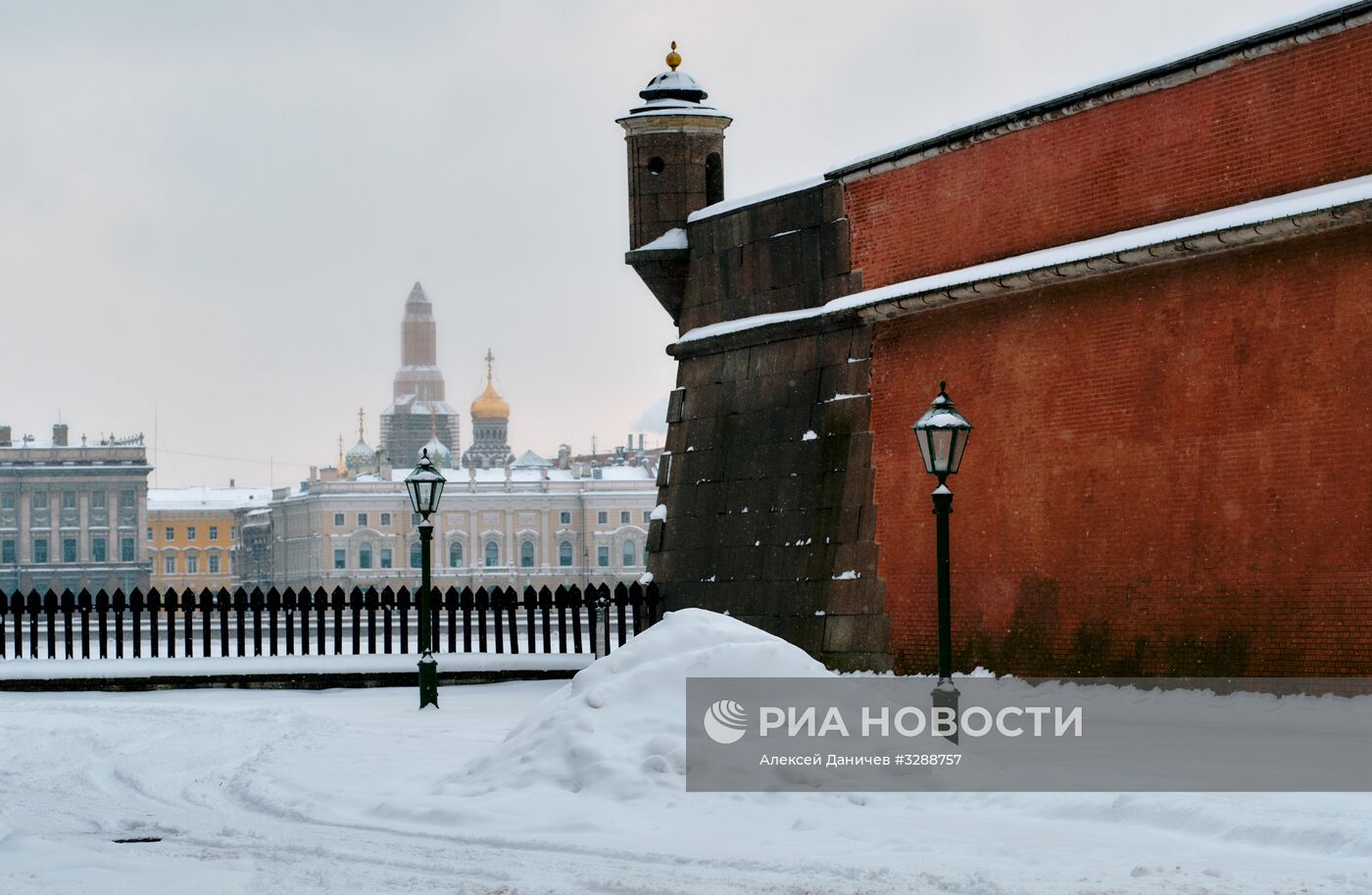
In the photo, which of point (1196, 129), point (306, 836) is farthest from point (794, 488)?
point (306, 836)

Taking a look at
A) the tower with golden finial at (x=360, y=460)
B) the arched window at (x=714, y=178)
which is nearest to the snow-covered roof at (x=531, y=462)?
the tower with golden finial at (x=360, y=460)

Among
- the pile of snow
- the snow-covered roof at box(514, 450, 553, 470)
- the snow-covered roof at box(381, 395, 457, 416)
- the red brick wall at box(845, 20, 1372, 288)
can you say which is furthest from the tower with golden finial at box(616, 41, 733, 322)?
the snow-covered roof at box(381, 395, 457, 416)

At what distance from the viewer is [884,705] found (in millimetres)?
12438

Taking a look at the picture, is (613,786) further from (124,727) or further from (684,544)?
(684,544)

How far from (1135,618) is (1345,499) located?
2.21 metres

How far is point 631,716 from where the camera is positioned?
466 inches

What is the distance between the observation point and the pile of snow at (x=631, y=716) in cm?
1120

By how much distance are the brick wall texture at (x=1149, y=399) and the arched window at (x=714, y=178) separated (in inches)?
140

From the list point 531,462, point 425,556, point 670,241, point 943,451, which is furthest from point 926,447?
point 531,462

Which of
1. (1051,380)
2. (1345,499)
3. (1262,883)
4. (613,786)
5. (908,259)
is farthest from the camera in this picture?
(908,259)

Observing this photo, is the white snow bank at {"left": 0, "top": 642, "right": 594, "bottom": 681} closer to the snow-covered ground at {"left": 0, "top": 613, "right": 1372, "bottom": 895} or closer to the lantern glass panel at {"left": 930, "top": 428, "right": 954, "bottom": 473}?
the snow-covered ground at {"left": 0, "top": 613, "right": 1372, "bottom": 895}

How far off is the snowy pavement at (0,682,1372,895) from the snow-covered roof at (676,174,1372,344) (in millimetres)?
5035

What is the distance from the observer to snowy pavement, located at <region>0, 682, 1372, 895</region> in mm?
8656

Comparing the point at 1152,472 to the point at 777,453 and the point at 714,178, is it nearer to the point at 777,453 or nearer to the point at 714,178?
the point at 777,453
